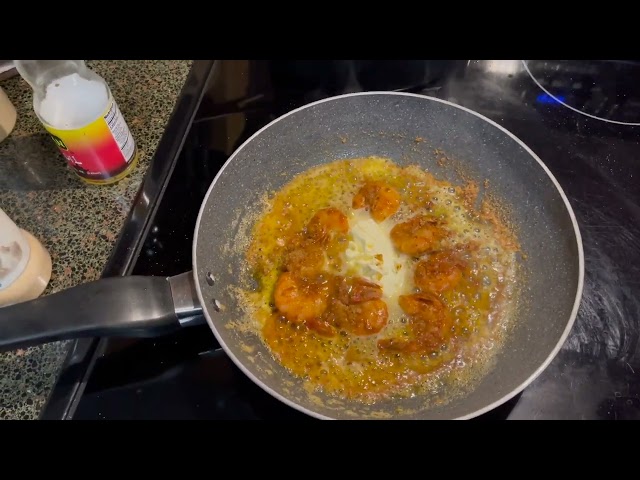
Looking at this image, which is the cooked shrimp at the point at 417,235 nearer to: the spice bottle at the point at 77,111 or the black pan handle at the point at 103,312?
the black pan handle at the point at 103,312

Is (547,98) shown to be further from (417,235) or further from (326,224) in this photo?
(326,224)

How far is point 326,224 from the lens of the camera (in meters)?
1.04

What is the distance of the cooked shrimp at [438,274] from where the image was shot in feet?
3.21

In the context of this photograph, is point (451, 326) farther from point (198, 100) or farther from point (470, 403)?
point (198, 100)

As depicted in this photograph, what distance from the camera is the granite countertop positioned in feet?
3.07

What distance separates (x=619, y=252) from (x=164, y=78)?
3.47 feet

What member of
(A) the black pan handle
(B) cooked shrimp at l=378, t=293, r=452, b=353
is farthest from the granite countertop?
(B) cooked shrimp at l=378, t=293, r=452, b=353

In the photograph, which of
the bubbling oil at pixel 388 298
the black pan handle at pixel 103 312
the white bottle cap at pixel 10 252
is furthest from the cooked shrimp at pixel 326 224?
the white bottle cap at pixel 10 252

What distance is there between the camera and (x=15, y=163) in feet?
3.84

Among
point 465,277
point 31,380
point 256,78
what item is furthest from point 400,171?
point 31,380

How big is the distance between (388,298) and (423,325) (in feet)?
0.26

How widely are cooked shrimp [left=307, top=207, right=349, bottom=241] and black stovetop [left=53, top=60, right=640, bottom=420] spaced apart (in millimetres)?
240

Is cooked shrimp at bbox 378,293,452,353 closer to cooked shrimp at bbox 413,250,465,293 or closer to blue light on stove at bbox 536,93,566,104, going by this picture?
cooked shrimp at bbox 413,250,465,293

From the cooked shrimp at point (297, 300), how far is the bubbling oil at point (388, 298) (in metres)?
0.02
